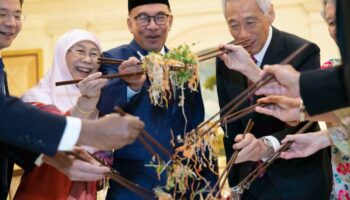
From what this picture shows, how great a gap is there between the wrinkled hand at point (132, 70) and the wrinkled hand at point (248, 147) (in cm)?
55

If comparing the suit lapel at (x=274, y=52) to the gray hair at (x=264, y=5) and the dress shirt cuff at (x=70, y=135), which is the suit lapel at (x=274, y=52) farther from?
the dress shirt cuff at (x=70, y=135)

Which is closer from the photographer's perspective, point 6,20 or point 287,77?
point 287,77

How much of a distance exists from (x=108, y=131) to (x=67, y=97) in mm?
1248

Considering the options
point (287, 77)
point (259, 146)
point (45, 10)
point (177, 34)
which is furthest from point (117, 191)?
point (45, 10)

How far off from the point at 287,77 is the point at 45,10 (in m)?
5.94

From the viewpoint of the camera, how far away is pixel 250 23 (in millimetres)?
3088

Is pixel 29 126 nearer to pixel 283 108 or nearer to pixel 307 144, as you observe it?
pixel 283 108

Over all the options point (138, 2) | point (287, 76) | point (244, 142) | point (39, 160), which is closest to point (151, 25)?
point (138, 2)

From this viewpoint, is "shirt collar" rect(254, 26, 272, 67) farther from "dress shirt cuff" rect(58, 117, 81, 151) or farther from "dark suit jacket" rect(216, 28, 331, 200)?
"dress shirt cuff" rect(58, 117, 81, 151)

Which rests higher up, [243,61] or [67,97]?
[243,61]

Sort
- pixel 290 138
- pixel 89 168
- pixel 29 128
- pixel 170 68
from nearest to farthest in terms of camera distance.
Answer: pixel 29 128 < pixel 89 168 < pixel 170 68 < pixel 290 138

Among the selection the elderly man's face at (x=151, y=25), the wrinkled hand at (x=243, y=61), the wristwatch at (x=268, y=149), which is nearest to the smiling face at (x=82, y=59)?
the elderly man's face at (x=151, y=25)

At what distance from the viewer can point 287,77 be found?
6.96 feet

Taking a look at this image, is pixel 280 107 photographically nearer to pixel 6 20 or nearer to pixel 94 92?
pixel 94 92
